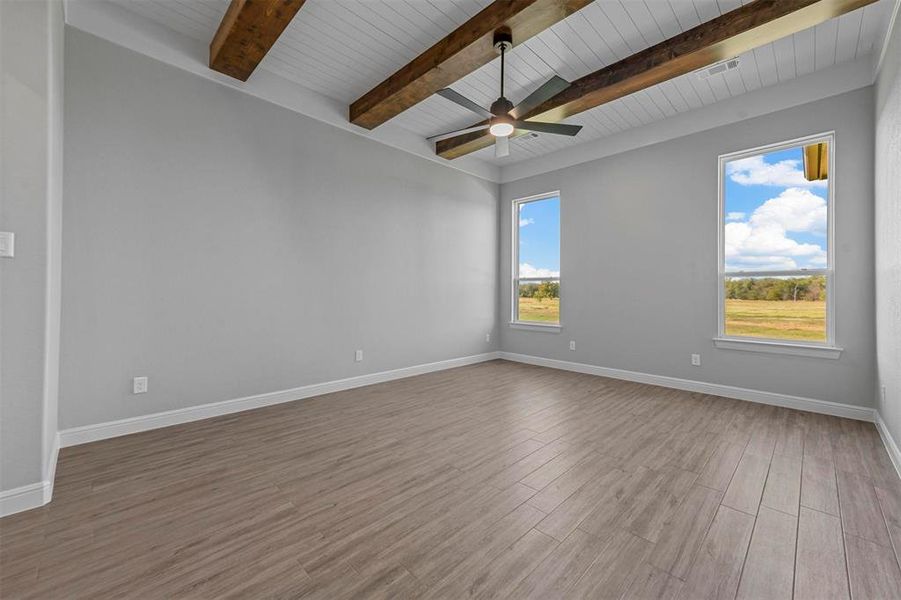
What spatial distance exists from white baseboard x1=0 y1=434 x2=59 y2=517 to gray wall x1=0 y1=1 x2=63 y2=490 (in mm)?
30

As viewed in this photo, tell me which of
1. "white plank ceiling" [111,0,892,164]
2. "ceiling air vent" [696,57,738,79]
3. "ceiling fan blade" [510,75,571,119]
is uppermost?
"white plank ceiling" [111,0,892,164]

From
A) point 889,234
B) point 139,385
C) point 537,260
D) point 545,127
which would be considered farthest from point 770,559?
point 537,260

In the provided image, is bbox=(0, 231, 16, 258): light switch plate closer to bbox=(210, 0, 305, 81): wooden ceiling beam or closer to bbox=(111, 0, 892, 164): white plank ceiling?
bbox=(210, 0, 305, 81): wooden ceiling beam

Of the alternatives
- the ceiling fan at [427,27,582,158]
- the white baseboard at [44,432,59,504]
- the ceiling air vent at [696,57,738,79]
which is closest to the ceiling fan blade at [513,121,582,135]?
the ceiling fan at [427,27,582,158]

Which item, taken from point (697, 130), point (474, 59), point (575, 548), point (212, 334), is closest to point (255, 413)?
point (212, 334)

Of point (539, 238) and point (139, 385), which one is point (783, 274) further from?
point (139, 385)

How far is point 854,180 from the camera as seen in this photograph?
10.6 ft

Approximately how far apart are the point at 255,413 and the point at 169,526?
165cm

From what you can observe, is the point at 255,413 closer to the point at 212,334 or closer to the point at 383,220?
the point at 212,334

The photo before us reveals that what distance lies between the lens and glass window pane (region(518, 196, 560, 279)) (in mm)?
5594

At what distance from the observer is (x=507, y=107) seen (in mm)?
3082

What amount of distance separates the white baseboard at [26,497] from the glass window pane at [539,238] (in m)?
5.35

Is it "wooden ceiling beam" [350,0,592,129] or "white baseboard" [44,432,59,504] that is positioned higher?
"wooden ceiling beam" [350,0,592,129]

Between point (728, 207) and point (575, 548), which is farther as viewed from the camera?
point (728, 207)
